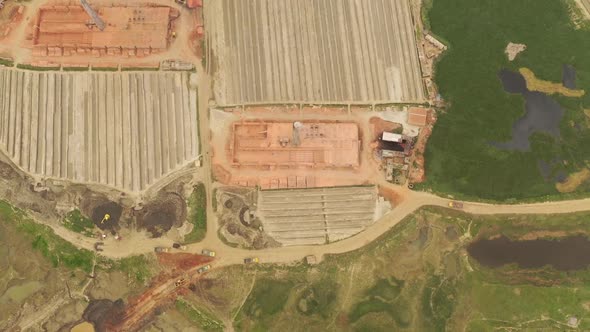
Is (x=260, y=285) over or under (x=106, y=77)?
under

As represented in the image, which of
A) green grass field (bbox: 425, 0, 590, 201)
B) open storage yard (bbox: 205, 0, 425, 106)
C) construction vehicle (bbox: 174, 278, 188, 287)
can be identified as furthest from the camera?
open storage yard (bbox: 205, 0, 425, 106)

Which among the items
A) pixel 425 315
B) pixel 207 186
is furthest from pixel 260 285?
pixel 425 315

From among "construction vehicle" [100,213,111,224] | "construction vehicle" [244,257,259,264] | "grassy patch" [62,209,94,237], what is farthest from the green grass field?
"grassy patch" [62,209,94,237]

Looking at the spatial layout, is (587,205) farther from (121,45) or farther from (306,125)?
(121,45)

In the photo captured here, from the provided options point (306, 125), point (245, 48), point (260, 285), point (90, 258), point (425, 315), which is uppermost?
→ point (245, 48)

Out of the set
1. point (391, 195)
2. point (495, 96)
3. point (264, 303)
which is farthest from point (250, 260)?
point (495, 96)

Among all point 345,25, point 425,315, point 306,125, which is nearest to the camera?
point 425,315

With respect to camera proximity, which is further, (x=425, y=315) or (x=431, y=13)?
(x=431, y=13)

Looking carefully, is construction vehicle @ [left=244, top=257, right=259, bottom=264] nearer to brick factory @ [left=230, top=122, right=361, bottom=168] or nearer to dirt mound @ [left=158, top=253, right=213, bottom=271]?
dirt mound @ [left=158, top=253, right=213, bottom=271]
